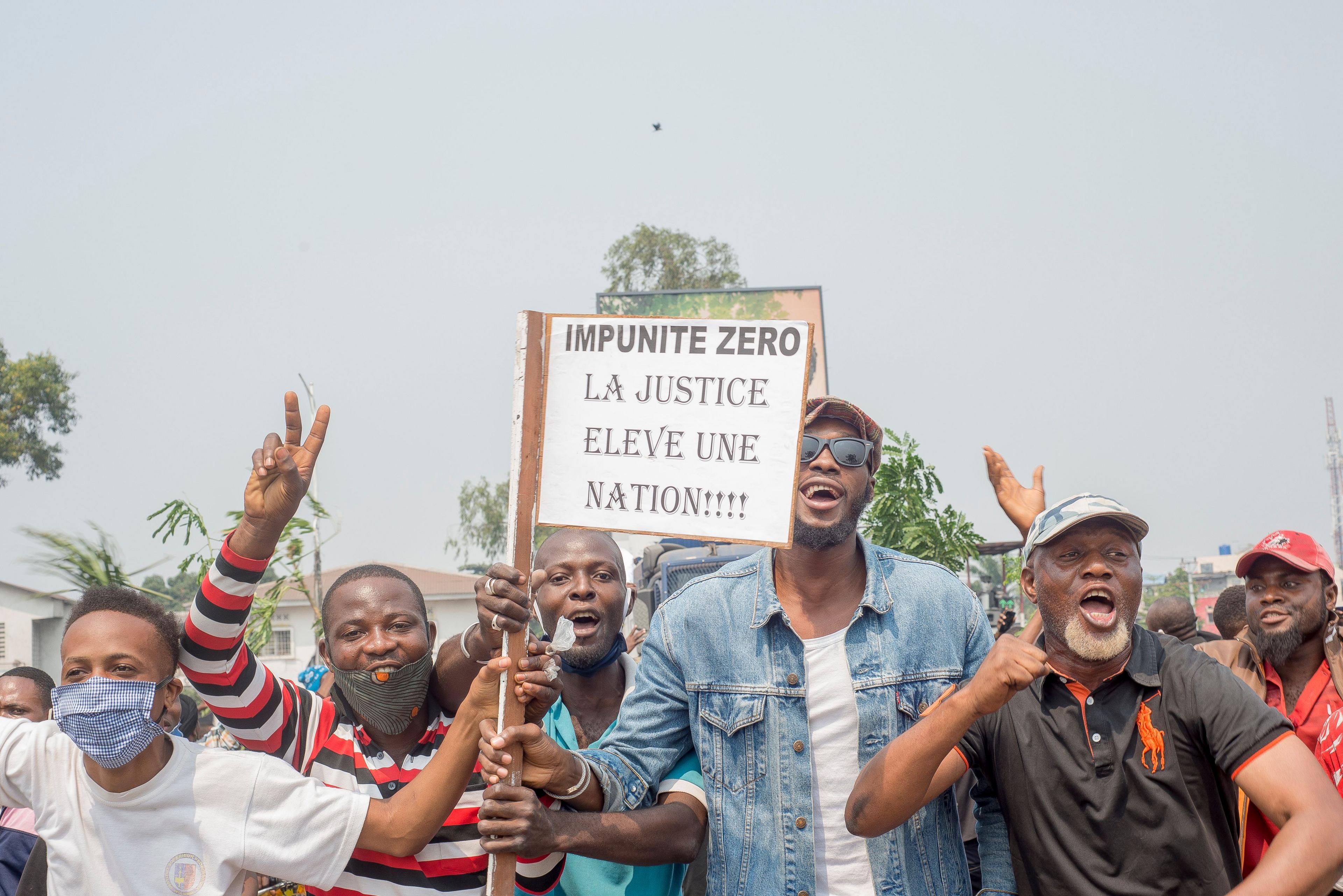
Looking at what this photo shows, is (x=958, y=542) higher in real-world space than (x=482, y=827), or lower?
higher

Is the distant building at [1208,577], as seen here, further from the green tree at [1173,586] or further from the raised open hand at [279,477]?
the raised open hand at [279,477]

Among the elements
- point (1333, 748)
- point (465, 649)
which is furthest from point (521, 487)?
point (1333, 748)

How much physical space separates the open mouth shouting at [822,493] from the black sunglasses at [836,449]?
6 cm

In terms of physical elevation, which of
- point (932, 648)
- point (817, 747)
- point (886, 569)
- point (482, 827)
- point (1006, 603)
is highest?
point (1006, 603)

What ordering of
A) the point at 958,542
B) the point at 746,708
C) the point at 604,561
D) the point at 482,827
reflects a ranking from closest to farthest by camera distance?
the point at 482,827 < the point at 746,708 < the point at 604,561 < the point at 958,542

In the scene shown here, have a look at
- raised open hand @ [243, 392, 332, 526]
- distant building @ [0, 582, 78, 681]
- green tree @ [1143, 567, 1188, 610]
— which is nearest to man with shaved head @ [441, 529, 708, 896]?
raised open hand @ [243, 392, 332, 526]

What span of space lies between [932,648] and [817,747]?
46 centimetres

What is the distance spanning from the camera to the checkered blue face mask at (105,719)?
2857 millimetres

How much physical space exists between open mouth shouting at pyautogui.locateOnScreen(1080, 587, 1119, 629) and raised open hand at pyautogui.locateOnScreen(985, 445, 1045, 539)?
2.30ft

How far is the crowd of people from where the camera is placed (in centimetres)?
282

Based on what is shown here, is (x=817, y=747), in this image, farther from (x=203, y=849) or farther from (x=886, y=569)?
(x=203, y=849)

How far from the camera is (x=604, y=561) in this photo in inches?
172

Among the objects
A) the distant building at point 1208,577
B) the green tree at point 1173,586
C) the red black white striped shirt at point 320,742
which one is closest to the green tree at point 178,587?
the red black white striped shirt at point 320,742

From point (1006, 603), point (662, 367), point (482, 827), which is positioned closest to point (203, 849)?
point (482, 827)
